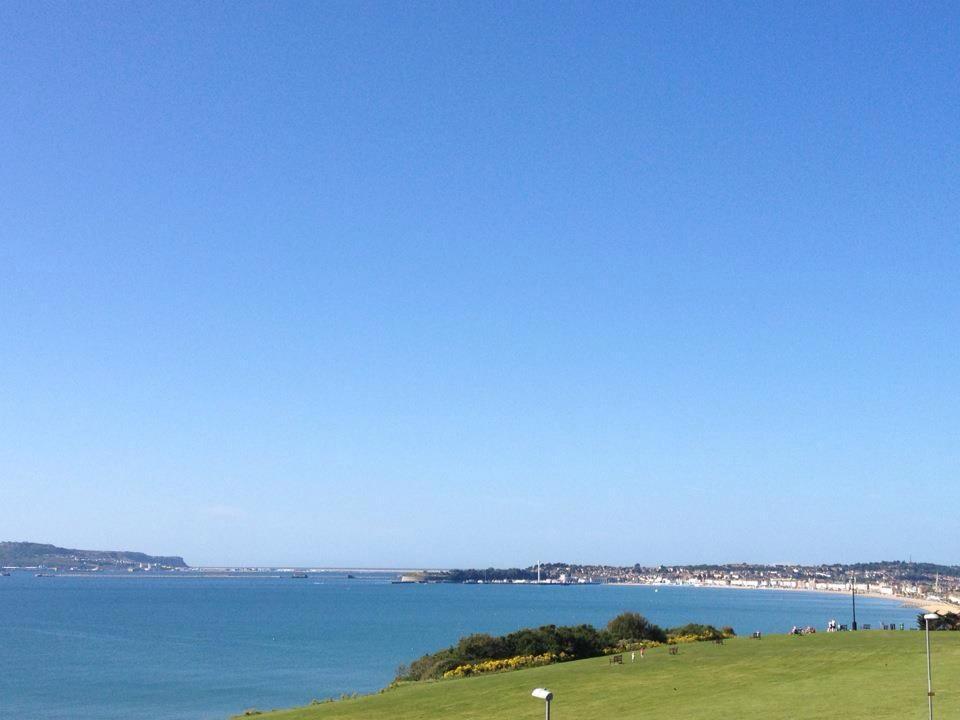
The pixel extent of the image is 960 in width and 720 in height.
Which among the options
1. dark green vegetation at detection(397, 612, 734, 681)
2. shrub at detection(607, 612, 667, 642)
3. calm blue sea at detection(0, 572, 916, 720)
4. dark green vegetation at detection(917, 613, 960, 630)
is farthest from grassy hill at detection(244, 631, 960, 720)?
calm blue sea at detection(0, 572, 916, 720)

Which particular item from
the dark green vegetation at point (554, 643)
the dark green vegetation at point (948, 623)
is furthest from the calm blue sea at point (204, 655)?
the dark green vegetation at point (948, 623)

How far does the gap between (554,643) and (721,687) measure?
2145 centimetres

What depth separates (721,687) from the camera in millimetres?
41188

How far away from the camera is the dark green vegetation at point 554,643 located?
201 feet

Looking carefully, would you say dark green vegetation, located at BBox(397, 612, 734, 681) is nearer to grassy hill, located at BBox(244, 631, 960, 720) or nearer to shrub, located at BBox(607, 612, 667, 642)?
shrub, located at BBox(607, 612, 667, 642)

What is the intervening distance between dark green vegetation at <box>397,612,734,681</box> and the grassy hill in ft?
23.4

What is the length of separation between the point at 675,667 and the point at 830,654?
7.44m

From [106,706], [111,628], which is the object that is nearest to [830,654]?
[106,706]

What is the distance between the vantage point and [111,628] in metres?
154

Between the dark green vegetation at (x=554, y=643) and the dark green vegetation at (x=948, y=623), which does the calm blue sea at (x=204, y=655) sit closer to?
the dark green vegetation at (x=554, y=643)

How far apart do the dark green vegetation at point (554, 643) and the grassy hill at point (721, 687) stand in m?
7.12

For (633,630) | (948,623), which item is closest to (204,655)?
(633,630)

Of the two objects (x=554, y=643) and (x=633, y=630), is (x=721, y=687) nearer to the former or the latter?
(x=554, y=643)

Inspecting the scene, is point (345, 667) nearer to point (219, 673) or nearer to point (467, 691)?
point (219, 673)
